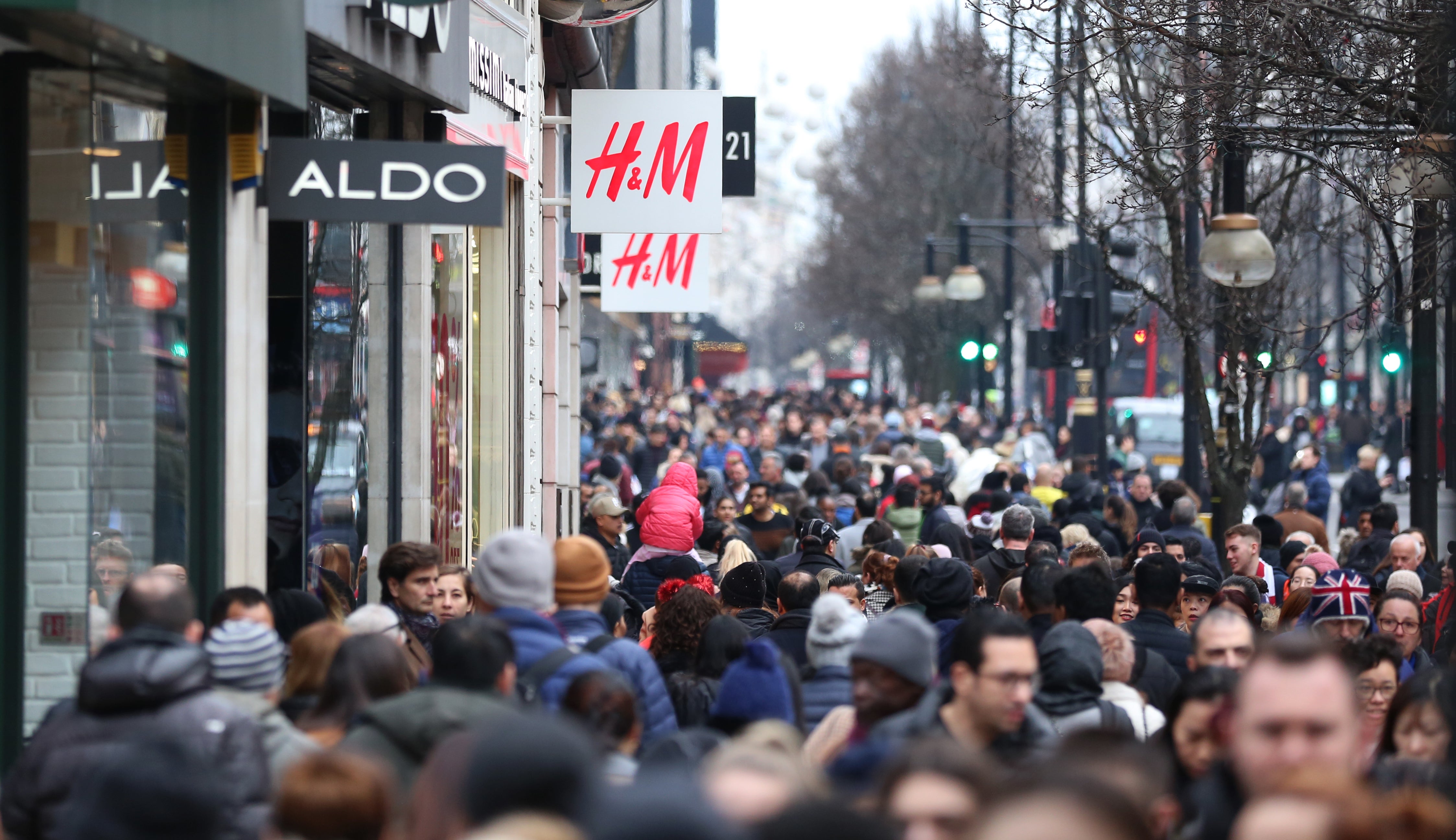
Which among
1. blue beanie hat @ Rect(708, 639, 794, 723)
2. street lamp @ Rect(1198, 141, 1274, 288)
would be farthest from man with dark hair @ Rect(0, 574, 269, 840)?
street lamp @ Rect(1198, 141, 1274, 288)

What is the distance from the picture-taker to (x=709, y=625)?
7.09m

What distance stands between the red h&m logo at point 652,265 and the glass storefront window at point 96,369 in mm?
10575

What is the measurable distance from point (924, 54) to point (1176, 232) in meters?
37.2

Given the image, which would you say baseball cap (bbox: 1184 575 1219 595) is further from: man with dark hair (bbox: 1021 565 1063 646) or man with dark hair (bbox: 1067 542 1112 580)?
man with dark hair (bbox: 1021 565 1063 646)

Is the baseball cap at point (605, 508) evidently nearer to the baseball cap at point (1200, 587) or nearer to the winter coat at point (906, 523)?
the winter coat at point (906, 523)

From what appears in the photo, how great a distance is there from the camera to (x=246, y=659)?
525 centimetres

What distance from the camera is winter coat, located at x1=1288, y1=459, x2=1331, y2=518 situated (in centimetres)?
1883

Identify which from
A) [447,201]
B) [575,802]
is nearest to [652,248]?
[447,201]

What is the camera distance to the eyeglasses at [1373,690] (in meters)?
6.70

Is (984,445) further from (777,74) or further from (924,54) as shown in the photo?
(777,74)

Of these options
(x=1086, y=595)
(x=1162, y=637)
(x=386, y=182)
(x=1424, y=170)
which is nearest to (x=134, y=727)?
(x=386, y=182)

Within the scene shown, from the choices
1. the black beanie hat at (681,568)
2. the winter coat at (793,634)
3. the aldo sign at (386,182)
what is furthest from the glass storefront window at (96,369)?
the black beanie hat at (681,568)

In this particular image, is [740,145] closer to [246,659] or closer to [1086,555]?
[1086,555]

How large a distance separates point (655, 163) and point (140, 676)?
8177 mm
